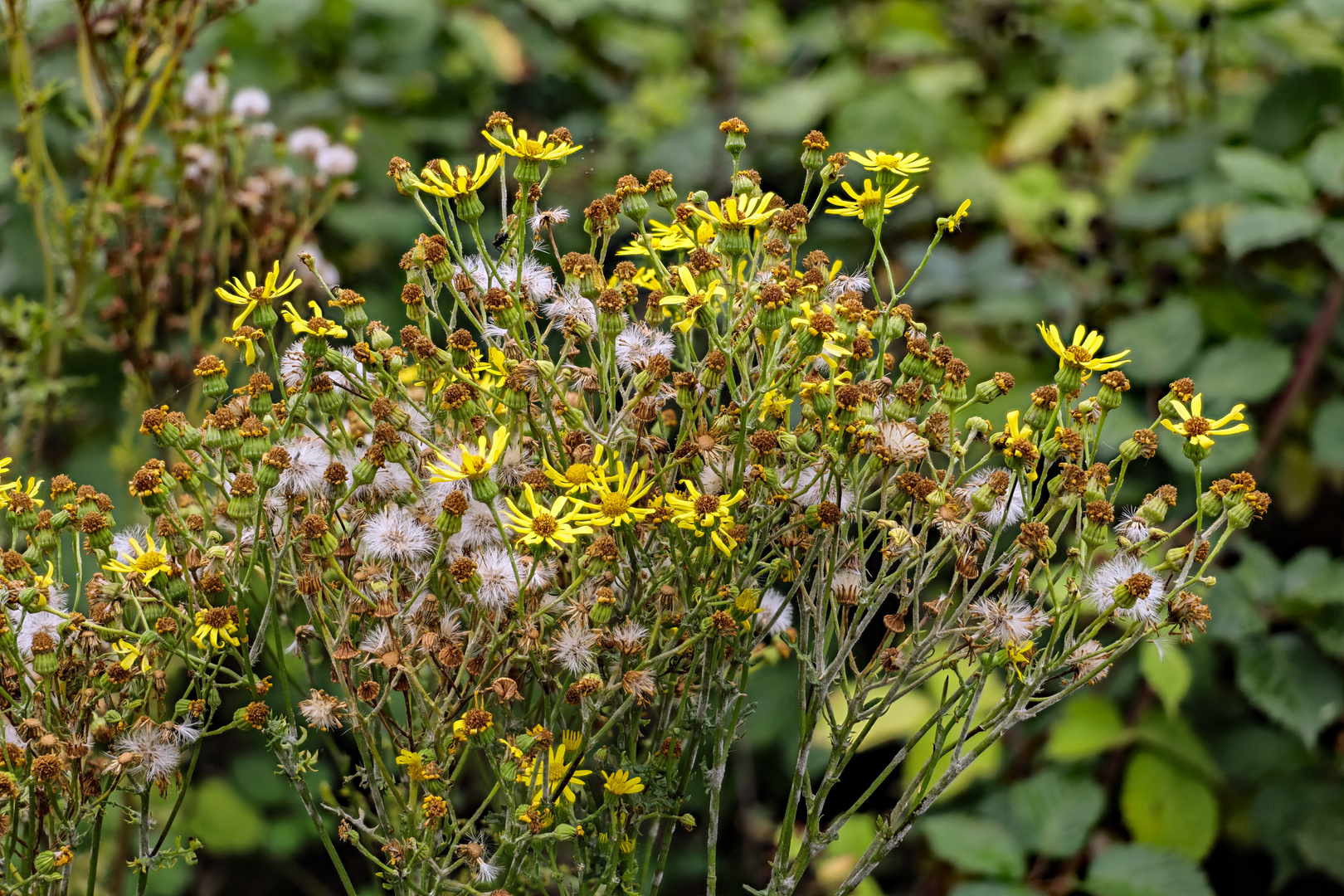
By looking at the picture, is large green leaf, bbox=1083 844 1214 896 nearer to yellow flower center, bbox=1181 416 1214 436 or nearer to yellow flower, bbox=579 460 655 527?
yellow flower center, bbox=1181 416 1214 436

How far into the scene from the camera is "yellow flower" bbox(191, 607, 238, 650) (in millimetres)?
667

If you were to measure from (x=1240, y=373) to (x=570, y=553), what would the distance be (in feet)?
4.30

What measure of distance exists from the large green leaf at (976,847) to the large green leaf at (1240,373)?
716 mm

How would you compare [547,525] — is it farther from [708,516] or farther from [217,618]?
[217,618]

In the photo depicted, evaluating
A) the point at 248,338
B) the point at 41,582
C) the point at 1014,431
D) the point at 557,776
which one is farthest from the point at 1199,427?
the point at 41,582

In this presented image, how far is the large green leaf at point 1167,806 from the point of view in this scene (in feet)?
4.96

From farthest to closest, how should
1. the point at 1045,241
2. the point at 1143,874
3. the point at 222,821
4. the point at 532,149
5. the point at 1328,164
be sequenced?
the point at 1045,241 → the point at 222,821 → the point at 1328,164 → the point at 1143,874 → the point at 532,149

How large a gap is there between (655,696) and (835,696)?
1.11 m

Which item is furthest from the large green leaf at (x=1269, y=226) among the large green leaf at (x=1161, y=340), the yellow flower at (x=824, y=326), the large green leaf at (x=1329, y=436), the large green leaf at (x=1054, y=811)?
the yellow flower at (x=824, y=326)

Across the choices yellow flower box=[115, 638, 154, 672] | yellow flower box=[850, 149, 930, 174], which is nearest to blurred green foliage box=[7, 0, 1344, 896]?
yellow flower box=[115, 638, 154, 672]

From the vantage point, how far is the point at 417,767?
2.25ft

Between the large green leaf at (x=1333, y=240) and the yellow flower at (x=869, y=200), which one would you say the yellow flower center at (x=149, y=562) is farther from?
the large green leaf at (x=1333, y=240)

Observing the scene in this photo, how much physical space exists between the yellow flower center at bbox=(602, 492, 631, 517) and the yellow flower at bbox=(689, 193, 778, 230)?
21 centimetres

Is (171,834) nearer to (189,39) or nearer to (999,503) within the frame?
(189,39)
